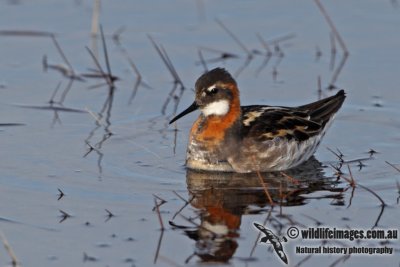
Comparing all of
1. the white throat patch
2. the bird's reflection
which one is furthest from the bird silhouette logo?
the white throat patch

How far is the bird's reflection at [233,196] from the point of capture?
8430 millimetres

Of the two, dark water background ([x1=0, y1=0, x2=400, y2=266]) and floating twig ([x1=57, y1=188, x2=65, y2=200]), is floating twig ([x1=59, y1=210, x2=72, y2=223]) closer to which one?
dark water background ([x1=0, y1=0, x2=400, y2=266])

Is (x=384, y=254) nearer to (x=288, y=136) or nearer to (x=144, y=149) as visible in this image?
(x=288, y=136)

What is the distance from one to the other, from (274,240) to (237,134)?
8.10ft

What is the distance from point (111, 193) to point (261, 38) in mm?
5038

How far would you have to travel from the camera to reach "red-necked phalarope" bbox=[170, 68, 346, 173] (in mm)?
10641

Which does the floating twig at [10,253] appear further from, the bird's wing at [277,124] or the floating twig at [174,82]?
the floating twig at [174,82]

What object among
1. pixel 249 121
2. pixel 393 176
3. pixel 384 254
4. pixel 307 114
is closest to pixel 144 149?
pixel 249 121

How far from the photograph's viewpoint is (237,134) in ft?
35.2

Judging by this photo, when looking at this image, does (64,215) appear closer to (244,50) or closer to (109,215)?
(109,215)

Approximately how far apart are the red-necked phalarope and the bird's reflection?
0.47 feet

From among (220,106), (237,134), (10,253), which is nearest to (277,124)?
(237,134)

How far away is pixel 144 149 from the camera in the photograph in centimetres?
1104

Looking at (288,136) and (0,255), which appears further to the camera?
(288,136)
